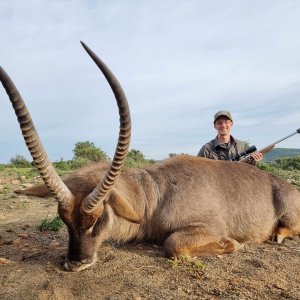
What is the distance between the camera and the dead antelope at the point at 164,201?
5117mm

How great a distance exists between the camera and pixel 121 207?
5746 mm

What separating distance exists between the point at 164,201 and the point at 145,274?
1503 millimetres

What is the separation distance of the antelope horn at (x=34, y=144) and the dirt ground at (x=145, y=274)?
3.02ft

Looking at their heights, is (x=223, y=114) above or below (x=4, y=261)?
above

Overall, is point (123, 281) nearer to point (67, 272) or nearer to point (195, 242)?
point (67, 272)

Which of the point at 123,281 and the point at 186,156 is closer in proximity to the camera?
the point at 123,281

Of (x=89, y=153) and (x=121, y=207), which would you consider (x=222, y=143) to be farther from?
(x=89, y=153)

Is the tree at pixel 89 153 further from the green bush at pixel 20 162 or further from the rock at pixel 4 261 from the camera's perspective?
the rock at pixel 4 261

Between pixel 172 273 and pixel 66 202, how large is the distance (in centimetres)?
149

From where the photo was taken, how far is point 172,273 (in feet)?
16.9

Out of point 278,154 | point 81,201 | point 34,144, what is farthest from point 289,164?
point 278,154

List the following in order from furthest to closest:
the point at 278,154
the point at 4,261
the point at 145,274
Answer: the point at 278,154 < the point at 4,261 < the point at 145,274

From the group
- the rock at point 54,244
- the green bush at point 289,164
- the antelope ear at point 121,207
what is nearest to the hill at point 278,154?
the green bush at point 289,164

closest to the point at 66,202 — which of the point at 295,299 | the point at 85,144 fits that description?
the point at 295,299
